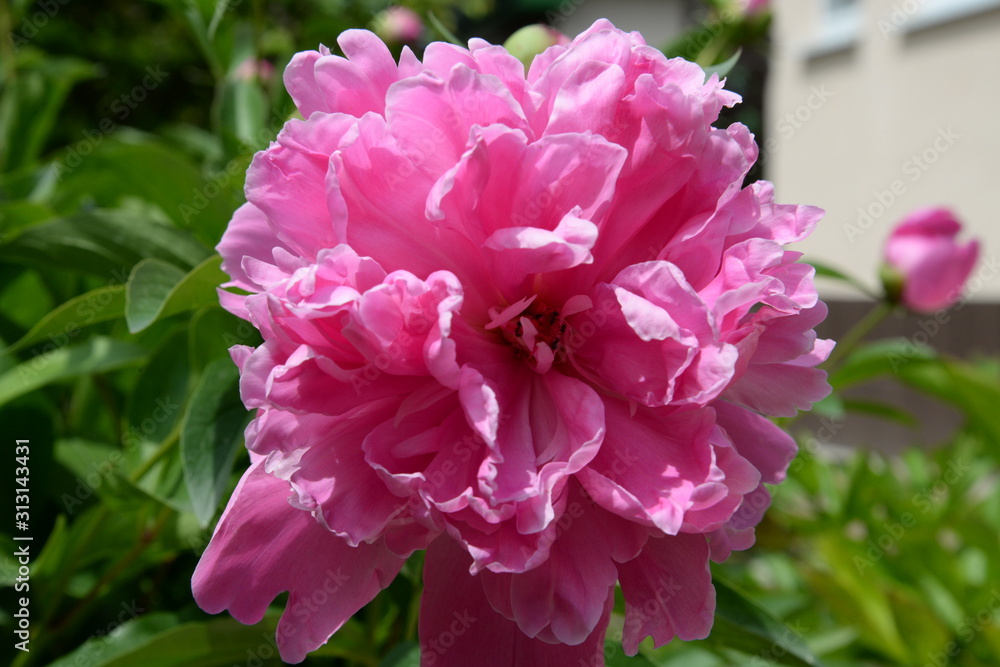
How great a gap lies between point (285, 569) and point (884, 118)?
4218 millimetres

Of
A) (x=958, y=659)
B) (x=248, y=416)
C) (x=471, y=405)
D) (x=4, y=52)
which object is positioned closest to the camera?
(x=471, y=405)

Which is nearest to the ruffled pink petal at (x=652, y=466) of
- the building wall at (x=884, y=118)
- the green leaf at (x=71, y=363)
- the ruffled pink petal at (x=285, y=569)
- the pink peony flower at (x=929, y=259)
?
the ruffled pink petal at (x=285, y=569)

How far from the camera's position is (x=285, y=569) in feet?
1.29

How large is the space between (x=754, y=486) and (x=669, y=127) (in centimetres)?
17

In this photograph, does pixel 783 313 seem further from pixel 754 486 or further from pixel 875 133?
pixel 875 133

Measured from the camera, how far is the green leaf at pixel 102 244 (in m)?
0.55

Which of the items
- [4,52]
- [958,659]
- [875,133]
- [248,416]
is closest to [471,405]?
[248,416]

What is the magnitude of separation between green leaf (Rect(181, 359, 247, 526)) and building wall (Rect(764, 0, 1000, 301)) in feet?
10.3

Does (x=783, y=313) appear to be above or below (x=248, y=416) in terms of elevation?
above

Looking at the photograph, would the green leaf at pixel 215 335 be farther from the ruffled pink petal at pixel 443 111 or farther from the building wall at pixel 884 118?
the building wall at pixel 884 118

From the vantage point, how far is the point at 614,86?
1.24ft

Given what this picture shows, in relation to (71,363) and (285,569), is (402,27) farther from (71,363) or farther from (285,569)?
(285,569)

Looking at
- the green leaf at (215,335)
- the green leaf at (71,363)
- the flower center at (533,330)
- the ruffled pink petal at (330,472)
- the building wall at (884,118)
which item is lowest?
the building wall at (884,118)

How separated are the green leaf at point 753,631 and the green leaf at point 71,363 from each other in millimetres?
433
